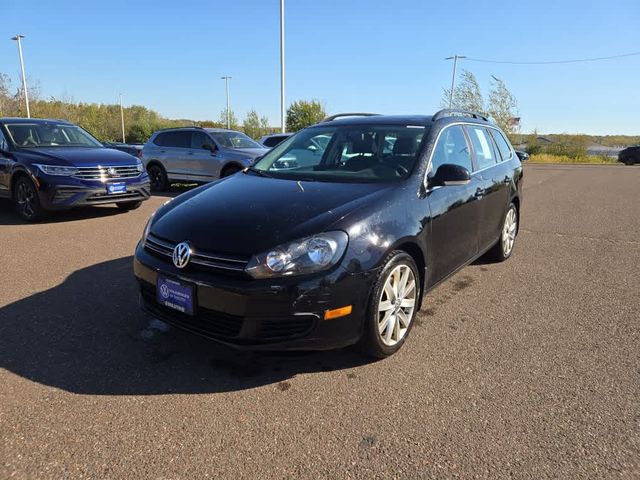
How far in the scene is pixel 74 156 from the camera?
743 centimetres

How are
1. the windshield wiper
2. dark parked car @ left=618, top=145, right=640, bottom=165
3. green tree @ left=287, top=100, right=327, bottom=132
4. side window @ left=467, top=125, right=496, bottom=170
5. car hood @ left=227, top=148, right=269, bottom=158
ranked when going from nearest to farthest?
the windshield wiper → side window @ left=467, top=125, right=496, bottom=170 → car hood @ left=227, top=148, right=269, bottom=158 → dark parked car @ left=618, top=145, right=640, bottom=165 → green tree @ left=287, top=100, right=327, bottom=132

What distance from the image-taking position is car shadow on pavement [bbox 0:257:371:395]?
2.84 meters

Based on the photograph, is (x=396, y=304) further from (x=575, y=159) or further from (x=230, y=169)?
(x=575, y=159)

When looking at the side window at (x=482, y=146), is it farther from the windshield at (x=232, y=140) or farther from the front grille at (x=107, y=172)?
the windshield at (x=232, y=140)

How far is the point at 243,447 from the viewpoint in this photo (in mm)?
2283

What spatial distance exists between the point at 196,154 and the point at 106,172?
4.16m

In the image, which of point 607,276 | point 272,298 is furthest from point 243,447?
point 607,276

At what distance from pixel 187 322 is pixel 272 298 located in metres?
0.66

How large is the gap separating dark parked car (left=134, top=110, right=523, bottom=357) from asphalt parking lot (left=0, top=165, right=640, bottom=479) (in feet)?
1.03

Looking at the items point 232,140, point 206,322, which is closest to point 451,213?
point 206,322

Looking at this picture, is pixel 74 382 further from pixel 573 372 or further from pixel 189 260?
pixel 573 372

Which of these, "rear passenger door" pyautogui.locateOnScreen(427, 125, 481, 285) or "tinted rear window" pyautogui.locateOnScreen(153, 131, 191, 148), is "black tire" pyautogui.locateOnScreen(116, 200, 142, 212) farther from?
"rear passenger door" pyautogui.locateOnScreen(427, 125, 481, 285)

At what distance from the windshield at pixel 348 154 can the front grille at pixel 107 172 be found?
4.13 metres

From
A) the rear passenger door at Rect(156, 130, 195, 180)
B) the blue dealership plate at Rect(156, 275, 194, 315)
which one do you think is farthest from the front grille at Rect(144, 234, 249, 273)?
the rear passenger door at Rect(156, 130, 195, 180)
